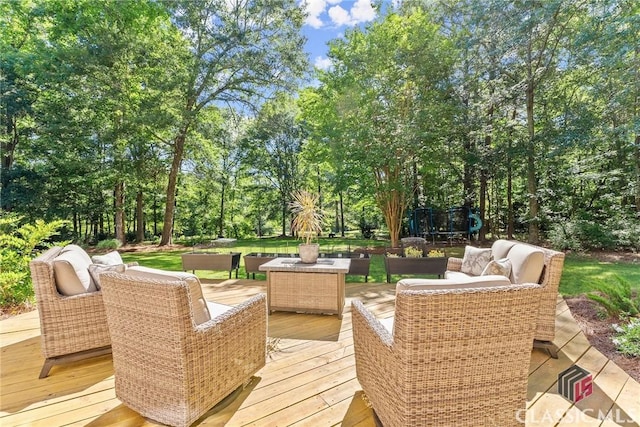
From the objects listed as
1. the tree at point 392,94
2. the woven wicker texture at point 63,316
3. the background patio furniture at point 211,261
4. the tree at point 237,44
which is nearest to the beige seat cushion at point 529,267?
the woven wicker texture at point 63,316

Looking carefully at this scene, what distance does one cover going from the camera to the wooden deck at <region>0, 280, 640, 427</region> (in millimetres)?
1807

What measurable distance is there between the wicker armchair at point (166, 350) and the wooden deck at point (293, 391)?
8.4 inches

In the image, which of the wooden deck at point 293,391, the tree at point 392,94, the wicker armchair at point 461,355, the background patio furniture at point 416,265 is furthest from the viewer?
the tree at point 392,94

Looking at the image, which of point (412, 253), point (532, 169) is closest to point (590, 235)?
point (532, 169)

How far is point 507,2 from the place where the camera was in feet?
26.3

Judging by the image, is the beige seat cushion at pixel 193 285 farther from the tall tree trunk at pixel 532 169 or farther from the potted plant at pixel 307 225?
the tall tree trunk at pixel 532 169

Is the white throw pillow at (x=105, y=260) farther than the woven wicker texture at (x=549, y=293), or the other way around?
the white throw pillow at (x=105, y=260)

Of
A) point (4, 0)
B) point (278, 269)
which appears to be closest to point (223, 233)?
point (4, 0)

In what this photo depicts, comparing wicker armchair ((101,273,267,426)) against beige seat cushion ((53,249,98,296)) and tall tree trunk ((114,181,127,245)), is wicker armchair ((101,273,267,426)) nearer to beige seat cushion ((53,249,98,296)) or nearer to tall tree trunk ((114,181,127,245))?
beige seat cushion ((53,249,98,296))

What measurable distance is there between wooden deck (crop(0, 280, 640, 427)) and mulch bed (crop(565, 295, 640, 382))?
8cm

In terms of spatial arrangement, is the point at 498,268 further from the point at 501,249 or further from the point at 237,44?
the point at 237,44

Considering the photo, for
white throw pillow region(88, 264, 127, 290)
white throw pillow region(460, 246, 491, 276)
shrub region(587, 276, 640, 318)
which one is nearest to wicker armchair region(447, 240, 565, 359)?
white throw pillow region(460, 246, 491, 276)

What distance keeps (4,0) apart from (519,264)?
14541 millimetres

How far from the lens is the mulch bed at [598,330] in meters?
2.38
